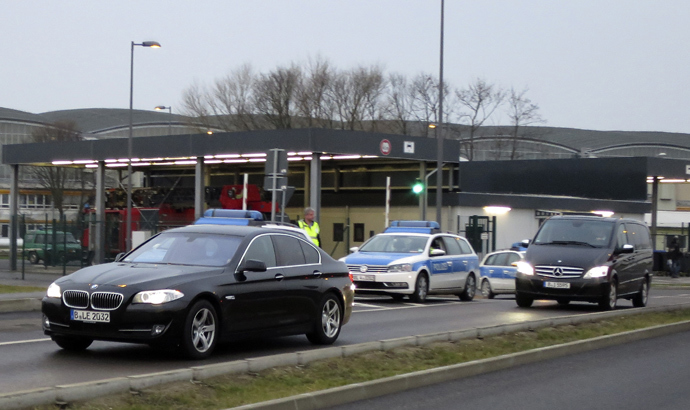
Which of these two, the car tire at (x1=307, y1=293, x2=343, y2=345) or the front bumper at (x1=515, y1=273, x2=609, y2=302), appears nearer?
the car tire at (x1=307, y1=293, x2=343, y2=345)

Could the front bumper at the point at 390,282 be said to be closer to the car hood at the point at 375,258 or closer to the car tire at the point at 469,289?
the car hood at the point at 375,258

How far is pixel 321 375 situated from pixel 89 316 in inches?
102

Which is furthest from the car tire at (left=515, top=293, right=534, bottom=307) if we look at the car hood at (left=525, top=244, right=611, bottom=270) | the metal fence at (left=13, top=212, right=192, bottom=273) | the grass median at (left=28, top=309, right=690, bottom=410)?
the metal fence at (left=13, top=212, right=192, bottom=273)

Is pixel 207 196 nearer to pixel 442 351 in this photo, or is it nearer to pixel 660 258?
pixel 660 258

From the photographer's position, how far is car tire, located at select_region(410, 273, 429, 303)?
73.3 ft

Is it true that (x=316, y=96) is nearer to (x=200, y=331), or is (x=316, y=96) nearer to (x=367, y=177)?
(x=367, y=177)

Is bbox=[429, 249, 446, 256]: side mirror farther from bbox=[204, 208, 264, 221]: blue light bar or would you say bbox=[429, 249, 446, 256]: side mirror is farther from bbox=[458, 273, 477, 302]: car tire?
bbox=[204, 208, 264, 221]: blue light bar

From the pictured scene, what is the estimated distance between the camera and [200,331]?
1069cm

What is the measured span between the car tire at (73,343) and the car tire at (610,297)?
1204 cm

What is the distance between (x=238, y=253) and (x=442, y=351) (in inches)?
108

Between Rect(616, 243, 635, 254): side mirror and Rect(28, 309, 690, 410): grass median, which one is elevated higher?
Rect(616, 243, 635, 254): side mirror

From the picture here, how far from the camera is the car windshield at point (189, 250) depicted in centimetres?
1145

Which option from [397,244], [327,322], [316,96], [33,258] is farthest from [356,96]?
[327,322]

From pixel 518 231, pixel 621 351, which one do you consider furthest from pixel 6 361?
pixel 518 231
